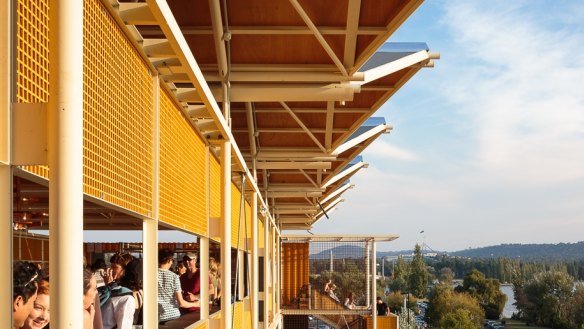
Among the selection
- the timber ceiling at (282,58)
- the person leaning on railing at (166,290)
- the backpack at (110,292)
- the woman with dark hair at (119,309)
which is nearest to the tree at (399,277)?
the timber ceiling at (282,58)

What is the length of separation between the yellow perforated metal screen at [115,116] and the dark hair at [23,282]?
1.54 feet

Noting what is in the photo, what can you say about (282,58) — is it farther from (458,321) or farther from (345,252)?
(458,321)

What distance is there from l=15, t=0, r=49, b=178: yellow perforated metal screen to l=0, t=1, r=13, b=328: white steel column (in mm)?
87

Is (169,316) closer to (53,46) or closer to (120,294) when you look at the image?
(120,294)

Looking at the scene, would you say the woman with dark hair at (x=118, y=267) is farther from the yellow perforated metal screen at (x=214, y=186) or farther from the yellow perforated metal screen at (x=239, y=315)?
the yellow perforated metal screen at (x=239, y=315)

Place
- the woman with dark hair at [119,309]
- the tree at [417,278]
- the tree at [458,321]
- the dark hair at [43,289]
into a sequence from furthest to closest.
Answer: the tree at [417,278]
the tree at [458,321]
the woman with dark hair at [119,309]
the dark hair at [43,289]

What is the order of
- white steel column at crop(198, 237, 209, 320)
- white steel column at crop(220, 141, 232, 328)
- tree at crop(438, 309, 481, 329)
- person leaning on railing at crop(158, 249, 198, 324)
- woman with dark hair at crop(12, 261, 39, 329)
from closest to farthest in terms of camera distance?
woman with dark hair at crop(12, 261, 39, 329)
person leaning on railing at crop(158, 249, 198, 324)
white steel column at crop(220, 141, 232, 328)
white steel column at crop(198, 237, 209, 320)
tree at crop(438, 309, 481, 329)

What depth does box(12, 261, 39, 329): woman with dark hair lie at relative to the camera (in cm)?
397

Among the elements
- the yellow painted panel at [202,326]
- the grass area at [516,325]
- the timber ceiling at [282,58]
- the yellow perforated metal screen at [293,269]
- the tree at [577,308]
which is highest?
the timber ceiling at [282,58]

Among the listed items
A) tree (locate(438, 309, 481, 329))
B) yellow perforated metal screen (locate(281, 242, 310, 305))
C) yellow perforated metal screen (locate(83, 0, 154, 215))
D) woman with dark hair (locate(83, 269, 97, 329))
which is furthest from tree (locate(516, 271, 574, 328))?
woman with dark hair (locate(83, 269, 97, 329))

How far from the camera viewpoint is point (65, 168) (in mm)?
2957

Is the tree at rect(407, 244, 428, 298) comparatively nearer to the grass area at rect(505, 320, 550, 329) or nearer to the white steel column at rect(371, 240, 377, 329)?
the grass area at rect(505, 320, 550, 329)

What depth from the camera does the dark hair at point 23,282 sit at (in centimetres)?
397

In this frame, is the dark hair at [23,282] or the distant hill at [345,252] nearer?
the dark hair at [23,282]
